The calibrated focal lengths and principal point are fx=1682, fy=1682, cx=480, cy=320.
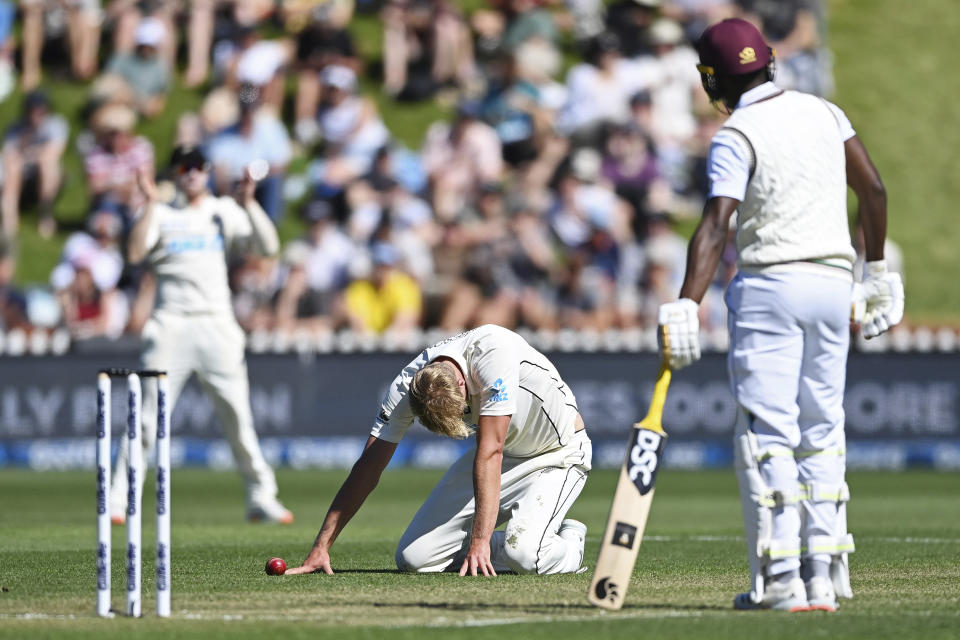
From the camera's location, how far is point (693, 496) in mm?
14922

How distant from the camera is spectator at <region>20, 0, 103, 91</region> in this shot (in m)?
23.0

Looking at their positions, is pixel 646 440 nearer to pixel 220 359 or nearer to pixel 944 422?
pixel 220 359

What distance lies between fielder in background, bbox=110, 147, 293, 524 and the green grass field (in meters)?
0.59

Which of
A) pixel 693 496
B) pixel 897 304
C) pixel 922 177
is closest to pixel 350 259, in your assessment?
pixel 693 496

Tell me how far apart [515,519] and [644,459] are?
81.5 inches

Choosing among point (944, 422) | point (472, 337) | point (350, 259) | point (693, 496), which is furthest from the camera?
point (350, 259)

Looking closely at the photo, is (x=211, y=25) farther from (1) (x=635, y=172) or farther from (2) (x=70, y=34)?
(1) (x=635, y=172)

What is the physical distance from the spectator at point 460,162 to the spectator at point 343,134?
2.33ft

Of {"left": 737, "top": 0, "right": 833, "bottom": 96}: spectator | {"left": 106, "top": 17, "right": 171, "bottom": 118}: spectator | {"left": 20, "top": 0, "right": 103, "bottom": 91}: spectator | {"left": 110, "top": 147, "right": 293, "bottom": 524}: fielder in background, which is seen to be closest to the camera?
{"left": 110, "top": 147, "right": 293, "bottom": 524}: fielder in background

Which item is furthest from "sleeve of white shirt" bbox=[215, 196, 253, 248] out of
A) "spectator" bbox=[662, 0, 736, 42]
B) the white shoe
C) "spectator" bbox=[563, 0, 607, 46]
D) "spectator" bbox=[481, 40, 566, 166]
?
"spectator" bbox=[563, 0, 607, 46]

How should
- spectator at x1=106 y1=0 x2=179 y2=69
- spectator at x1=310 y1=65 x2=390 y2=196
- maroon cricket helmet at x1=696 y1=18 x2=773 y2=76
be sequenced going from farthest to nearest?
spectator at x1=106 y1=0 x2=179 y2=69
spectator at x1=310 y1=65 x2=390 y2=196
maroon cricket helmet at x1=696 y1=18 x2=773 y2=76

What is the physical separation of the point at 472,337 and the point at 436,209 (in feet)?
40.2

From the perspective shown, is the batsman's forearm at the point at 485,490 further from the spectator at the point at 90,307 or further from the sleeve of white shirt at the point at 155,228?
the spectator at the point at 90,307

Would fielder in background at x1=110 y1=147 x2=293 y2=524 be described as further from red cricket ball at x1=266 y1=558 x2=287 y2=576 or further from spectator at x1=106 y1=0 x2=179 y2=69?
spectator at x1=106 y1=0 x2=179 y2=69
